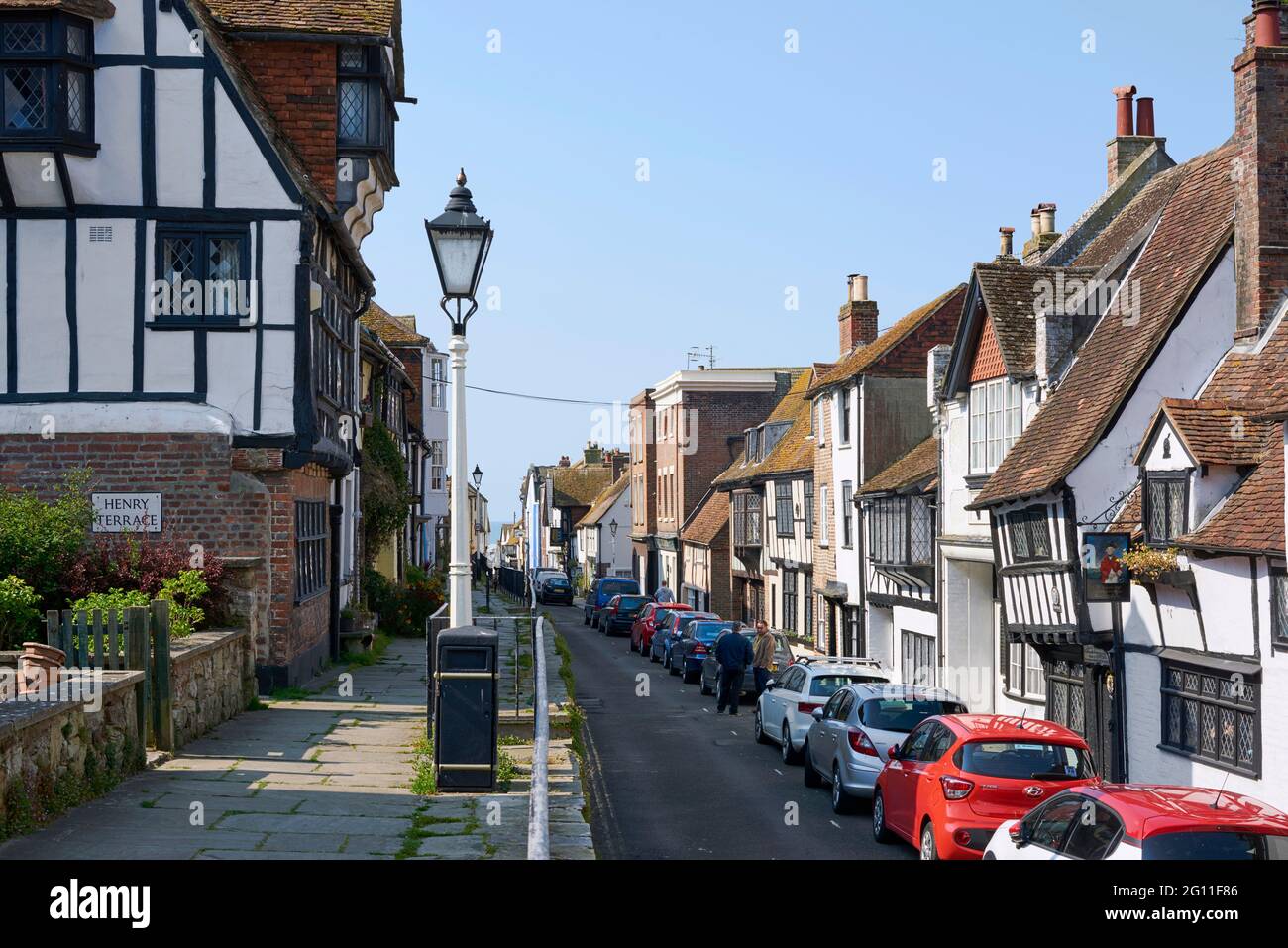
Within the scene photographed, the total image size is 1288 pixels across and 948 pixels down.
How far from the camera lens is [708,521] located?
61.2 m

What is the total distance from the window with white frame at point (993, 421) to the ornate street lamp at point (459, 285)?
45.2 ft

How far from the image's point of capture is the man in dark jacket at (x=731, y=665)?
27172 mm

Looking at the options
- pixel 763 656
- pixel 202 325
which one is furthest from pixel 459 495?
pixel 763 656

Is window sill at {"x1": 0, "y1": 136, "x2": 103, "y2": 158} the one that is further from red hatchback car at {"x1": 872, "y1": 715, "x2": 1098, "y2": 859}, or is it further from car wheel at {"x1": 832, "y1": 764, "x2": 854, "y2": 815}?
red hatchback car at {"x1": 872, "y1": 715, "x2": 1098, "y2": 859}

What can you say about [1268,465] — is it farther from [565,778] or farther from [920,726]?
[565,778]

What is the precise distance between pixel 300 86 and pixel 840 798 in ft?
47.4

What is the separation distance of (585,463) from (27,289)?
3712 inches

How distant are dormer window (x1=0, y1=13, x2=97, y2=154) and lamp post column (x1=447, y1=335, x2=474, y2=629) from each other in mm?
9407

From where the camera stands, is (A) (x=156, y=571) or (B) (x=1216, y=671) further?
(A) (x=156, y=571)

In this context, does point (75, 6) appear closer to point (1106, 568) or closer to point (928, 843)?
point (928, 843)

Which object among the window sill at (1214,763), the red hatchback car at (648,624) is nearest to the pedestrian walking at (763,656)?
the window sill at (1214,763)

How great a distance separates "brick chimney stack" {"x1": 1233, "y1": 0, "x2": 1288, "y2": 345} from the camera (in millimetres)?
18484

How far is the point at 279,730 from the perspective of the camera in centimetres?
1655

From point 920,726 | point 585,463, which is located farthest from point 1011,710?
point 585,463
